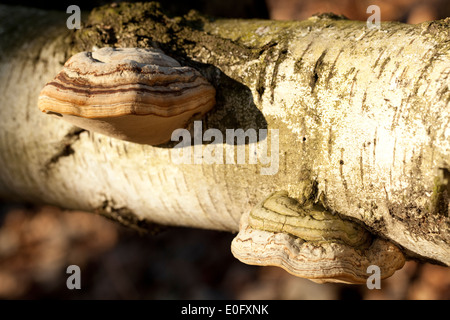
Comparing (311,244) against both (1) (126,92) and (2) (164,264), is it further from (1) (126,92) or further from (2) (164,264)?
(2) (164,264)

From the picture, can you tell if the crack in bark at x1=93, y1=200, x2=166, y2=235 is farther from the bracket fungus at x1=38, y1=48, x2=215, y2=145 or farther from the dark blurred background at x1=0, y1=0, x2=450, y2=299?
the dark blurred background at x1=0, y1=0, x2=450, y2=299

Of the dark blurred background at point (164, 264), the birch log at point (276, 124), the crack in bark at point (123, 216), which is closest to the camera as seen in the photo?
the birch log at point (276, 124)

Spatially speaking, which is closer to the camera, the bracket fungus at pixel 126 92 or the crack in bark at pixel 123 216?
the bracket fungus at pixel 126 92

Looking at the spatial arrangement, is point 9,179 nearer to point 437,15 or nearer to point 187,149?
point 187,149

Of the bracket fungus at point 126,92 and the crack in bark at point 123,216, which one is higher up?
the bracket fungus at point 126,92

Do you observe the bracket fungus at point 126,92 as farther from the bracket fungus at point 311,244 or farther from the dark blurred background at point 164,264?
the dark blurred background at point 164,264

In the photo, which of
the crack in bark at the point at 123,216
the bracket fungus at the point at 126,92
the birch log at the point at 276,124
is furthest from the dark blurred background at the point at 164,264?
the bracket fungus at the point at 126,92

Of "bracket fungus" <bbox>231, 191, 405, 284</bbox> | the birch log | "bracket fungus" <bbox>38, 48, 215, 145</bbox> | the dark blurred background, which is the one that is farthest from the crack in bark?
the dark blurred background
